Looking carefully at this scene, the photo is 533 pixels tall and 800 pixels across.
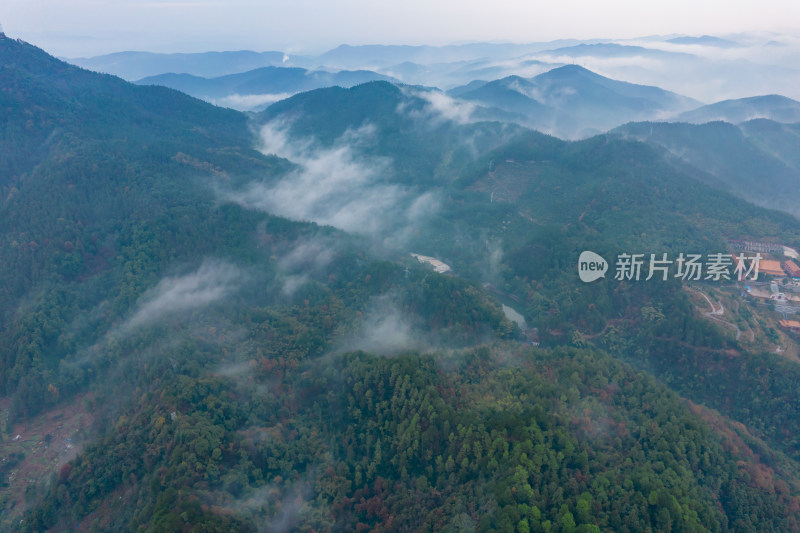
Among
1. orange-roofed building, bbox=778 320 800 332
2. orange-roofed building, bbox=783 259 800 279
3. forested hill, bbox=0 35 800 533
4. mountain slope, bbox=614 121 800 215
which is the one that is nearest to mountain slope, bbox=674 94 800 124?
mountain slope, bbox=614 121 800 215

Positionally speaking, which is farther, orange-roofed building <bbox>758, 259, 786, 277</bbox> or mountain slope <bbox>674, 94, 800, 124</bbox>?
mountain slope <bbox>674, 94, 800, 124</bbox>

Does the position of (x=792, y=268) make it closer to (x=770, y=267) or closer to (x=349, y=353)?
(x=770, y=267)

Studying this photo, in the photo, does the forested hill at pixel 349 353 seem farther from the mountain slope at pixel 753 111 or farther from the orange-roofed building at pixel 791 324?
the mountain slope at pixel 753 111

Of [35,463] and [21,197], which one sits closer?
[35,463]

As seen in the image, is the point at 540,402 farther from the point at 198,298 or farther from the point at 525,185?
the point at 525,185

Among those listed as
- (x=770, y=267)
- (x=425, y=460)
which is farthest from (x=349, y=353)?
(x=770, y=267)

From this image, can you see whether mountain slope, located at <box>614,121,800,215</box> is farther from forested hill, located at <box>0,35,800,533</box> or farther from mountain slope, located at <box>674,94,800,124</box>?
mountain slope, located at <box>674,94,800,124</box>

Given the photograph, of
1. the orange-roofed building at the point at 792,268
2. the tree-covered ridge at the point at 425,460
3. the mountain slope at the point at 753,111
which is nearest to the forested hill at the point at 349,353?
the tree-covered ridge at the point at 425,460

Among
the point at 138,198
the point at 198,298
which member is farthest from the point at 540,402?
the point at 138,198
